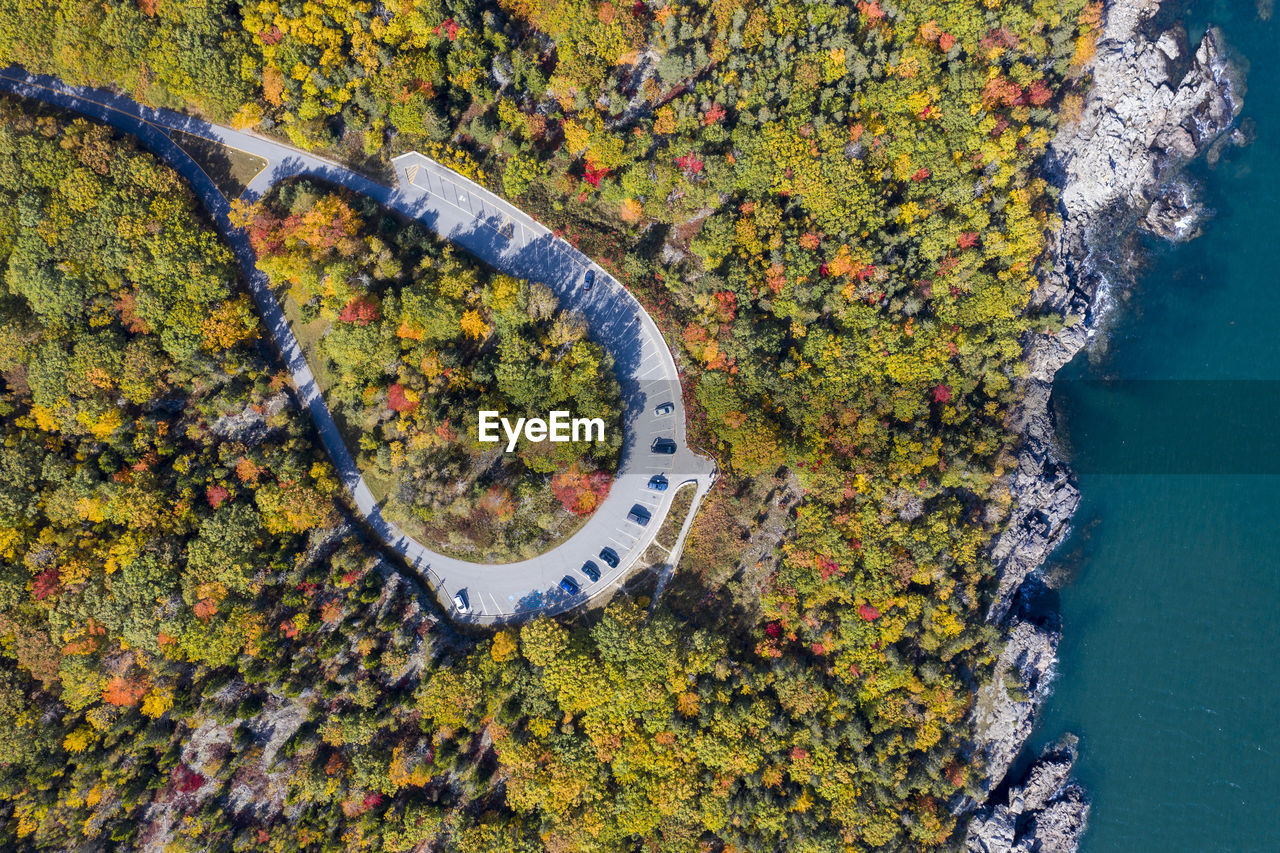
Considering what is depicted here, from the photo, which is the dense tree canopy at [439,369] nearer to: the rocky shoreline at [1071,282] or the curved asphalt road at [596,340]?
the curved asphalt road at [596,340]

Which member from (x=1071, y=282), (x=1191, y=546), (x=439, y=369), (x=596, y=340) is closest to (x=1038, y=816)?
(x=1191, y=546)

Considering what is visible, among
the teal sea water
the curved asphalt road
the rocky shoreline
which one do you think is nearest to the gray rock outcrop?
the rocky shoreline

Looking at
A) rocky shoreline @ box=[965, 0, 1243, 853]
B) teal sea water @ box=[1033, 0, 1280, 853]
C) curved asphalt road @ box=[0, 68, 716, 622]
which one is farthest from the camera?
teal sea water @ box=[1033, 0, 1280, 853]

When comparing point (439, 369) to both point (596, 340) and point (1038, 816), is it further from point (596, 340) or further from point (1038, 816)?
point (1038, 816)

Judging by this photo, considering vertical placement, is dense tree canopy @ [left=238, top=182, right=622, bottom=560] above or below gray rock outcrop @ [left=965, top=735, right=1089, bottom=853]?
above

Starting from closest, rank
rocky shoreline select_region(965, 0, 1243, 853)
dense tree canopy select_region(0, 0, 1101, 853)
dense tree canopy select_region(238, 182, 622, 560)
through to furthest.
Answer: dense tree canopy select_region(0, 0, 1101, 853) < dense tree canopy select_region(238, 182, 622, 560) < rocky shoreline select_region(965, 0, 1243, 853)

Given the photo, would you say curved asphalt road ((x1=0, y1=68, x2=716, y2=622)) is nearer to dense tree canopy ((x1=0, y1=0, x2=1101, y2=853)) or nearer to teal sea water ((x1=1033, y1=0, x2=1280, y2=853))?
dense tree canopy ((x1=0, y1=0, x2=1101, y2=853))
